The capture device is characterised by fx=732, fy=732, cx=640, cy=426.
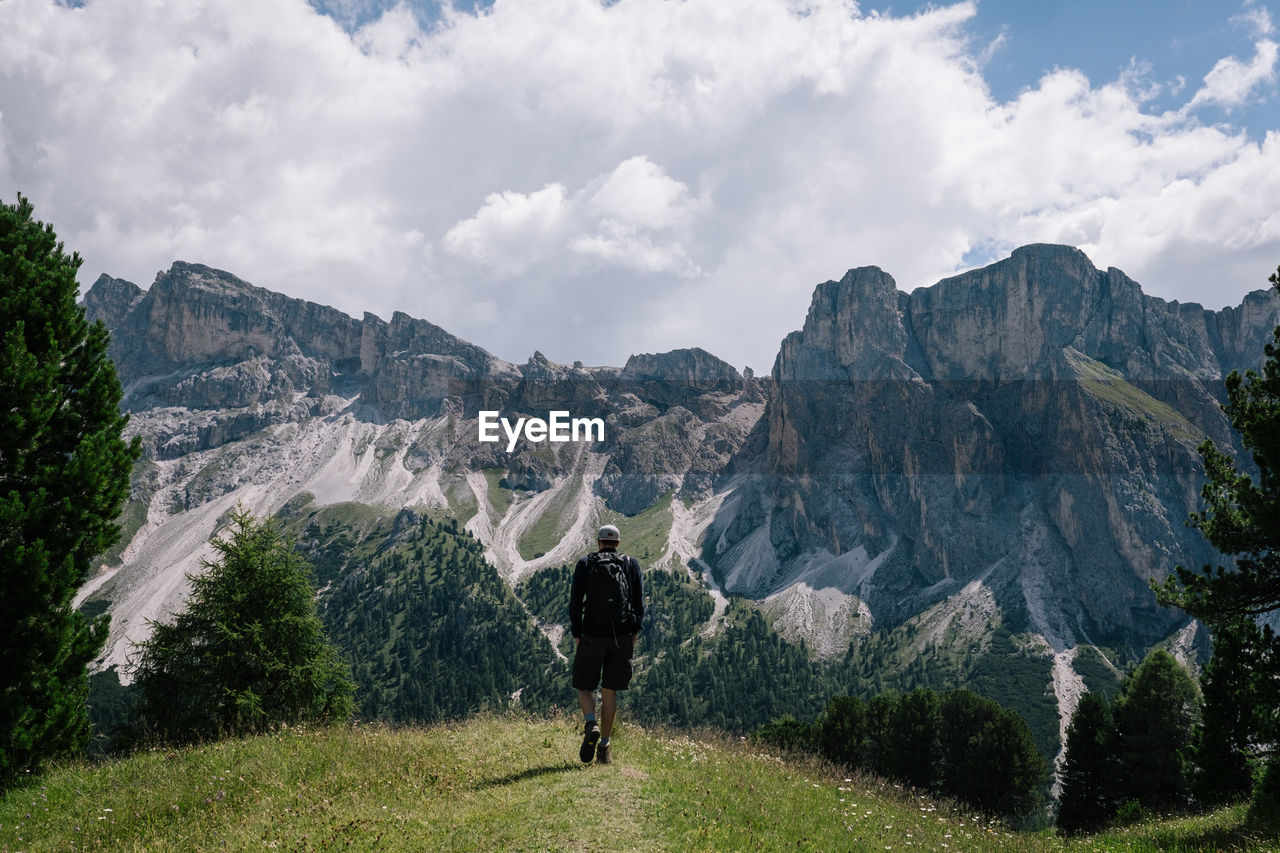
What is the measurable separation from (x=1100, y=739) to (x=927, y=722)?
12.7 m

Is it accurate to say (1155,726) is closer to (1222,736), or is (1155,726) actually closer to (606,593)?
(1222,736)

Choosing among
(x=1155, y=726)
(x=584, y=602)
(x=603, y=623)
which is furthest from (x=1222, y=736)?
(x=584, y=602)

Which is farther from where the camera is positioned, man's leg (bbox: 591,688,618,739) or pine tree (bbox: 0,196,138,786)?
pine tree (bbox: 0,196,138,786)

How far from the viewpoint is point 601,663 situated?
42.8 ft

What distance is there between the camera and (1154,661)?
2141 inches

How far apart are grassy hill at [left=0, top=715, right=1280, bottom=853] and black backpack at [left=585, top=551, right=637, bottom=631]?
2.68 metres

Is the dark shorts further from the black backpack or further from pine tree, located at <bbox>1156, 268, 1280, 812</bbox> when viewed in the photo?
pine tree, located at <bbox>1156, 268, 1280, 812</bbox>

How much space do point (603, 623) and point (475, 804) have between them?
3.42m

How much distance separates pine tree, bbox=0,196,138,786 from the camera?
13648mm

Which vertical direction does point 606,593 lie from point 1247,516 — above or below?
below

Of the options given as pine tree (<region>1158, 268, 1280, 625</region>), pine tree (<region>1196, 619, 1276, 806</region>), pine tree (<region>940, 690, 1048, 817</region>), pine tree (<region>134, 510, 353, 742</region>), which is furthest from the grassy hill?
pine tree (<region>940, 690, 1048, 817</region>)

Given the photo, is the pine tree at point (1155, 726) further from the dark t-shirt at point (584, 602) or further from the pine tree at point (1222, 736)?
the dark t-shirt at point (584, 602)

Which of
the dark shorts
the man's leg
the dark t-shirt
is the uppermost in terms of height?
the dark t-shirt

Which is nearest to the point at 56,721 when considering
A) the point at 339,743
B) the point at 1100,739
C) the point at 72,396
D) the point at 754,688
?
the point at 339,743
